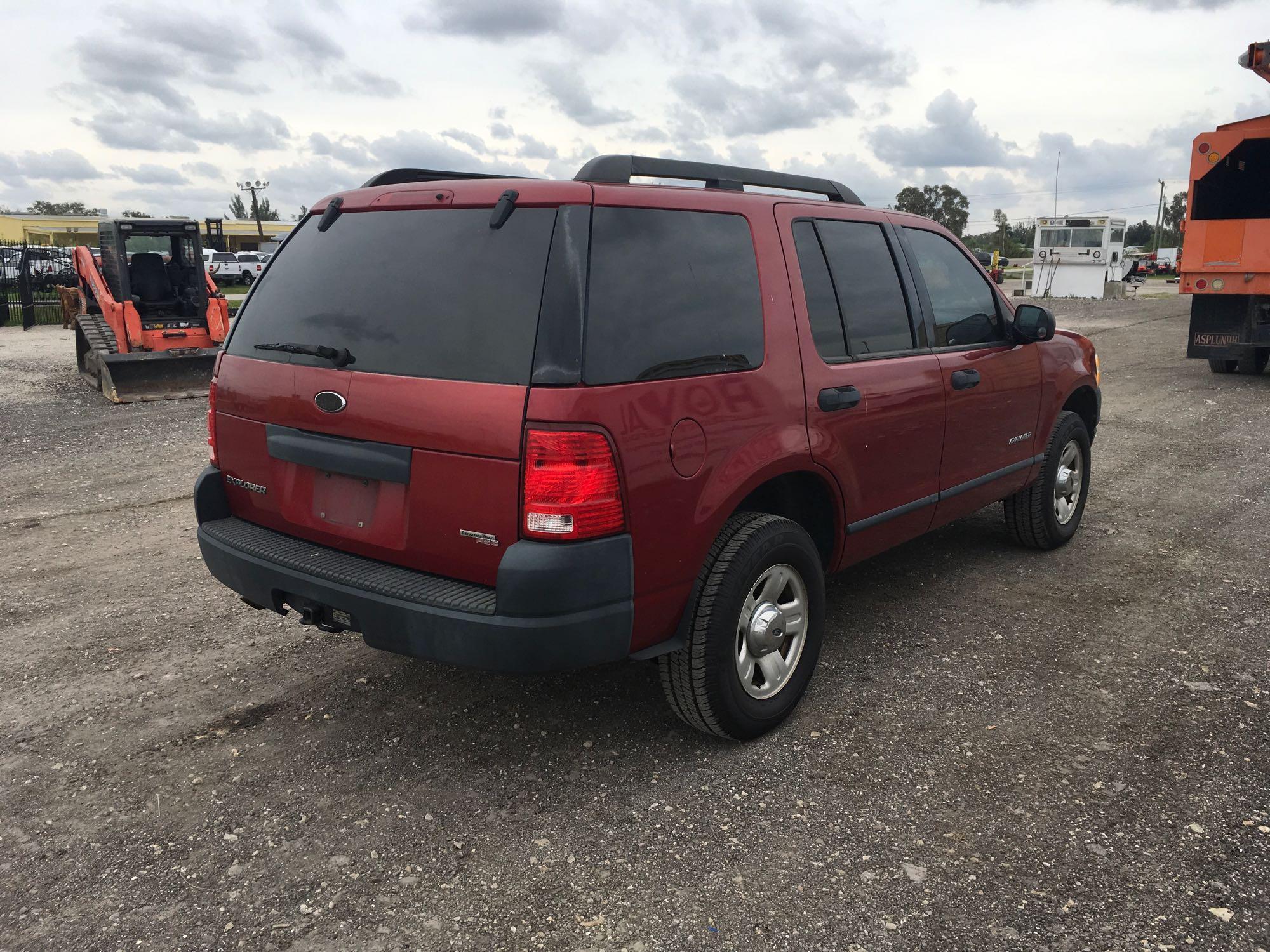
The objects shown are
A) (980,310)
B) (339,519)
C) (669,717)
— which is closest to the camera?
(339,519)

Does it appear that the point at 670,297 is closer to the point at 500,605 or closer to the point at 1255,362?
the point at 500,605

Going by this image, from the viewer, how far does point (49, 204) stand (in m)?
101

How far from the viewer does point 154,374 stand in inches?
490

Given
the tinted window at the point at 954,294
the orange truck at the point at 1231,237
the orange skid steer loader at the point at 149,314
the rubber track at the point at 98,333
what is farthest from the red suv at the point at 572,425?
the rubber track at the point at 98,333

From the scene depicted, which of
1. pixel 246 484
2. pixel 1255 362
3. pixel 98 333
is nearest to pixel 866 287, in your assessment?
pixel 246 484

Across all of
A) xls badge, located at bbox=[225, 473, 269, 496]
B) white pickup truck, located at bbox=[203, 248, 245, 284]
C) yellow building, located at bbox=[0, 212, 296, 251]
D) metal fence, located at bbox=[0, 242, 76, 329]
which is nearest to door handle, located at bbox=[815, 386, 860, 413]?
→ xls badge, located at bbox=[225, 473, 269, 496]

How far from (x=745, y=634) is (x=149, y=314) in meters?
14.2

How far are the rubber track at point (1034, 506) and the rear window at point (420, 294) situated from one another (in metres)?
3.55

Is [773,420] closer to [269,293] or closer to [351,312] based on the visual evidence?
[351,312]

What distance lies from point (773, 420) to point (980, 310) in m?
2.01

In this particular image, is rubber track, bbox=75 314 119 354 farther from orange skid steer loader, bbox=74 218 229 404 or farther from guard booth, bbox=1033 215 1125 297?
guard booth, bbox=1033 215 1125 297

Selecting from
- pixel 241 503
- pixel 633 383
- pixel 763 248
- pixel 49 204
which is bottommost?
pixel 241 503

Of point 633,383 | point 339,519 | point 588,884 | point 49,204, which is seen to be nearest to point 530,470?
point 633,383

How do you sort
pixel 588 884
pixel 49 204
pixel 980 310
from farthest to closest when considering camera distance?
pixel 49 204, pixel 980 310, pixel 588 884
